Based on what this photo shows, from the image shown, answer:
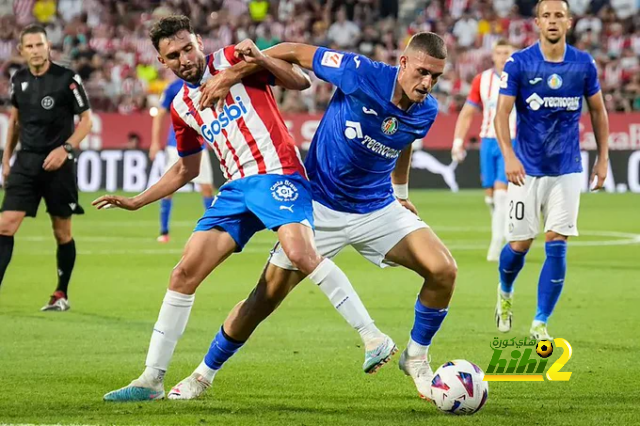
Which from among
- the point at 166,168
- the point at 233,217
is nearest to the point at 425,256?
the point at 233,217

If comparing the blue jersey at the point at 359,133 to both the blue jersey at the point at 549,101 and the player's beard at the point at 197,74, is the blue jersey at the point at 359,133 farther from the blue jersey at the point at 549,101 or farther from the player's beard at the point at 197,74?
the blue jersey at the point at 549,101

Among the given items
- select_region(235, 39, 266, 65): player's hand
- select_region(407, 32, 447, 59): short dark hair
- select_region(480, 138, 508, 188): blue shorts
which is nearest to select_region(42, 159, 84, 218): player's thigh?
select_region(235, 39, 266, 65): player's hand

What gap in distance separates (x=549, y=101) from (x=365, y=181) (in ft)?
8.82

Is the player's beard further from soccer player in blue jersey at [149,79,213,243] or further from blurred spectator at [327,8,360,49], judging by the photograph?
blurred spectator at [327,8,360,49]

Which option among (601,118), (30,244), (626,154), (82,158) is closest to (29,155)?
(601,118)

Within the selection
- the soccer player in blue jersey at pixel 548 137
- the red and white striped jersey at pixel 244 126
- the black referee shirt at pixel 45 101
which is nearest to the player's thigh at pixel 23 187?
the black referee shirt at pixel 45 101

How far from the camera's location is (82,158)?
24141 millimetres

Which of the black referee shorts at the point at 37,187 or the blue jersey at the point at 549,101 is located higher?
the blue jersey at the point at 549,101

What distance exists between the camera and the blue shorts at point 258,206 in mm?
6238

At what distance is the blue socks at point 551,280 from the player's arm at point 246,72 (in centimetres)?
313

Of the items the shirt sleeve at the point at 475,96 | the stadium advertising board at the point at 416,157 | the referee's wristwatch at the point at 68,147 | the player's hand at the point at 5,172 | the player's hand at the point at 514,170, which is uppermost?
the player's hand at the point at 514,170

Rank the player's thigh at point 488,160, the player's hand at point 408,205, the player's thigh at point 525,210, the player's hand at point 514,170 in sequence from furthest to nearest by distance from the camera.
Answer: the player's thigh at point 488,160 < the player's thigh at point 525,210 < the player's hand at point 514,170 < the player's hand at point 408,205

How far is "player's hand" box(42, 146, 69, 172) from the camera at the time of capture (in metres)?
9.72

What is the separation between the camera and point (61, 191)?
10062mm
